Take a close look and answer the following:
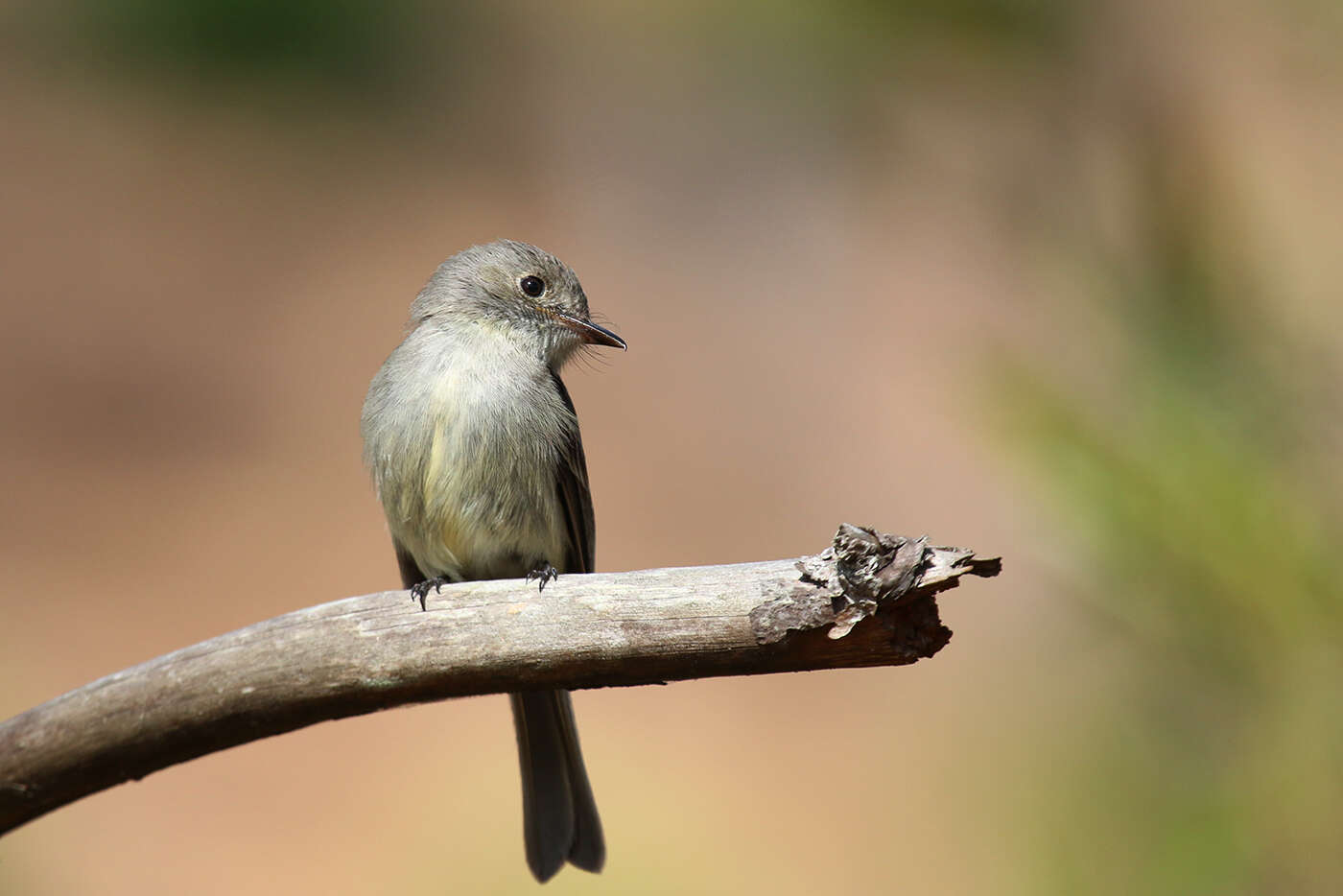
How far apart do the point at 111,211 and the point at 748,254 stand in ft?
18.1

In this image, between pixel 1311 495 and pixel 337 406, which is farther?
pixel 337 406

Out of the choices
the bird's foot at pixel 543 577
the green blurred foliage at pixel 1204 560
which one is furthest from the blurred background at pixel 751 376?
the bird's foot at pixel 543 577

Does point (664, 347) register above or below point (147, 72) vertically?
below

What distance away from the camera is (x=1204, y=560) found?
2.28 m

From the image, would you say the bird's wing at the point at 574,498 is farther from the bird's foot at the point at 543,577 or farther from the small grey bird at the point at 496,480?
the bird's foot at the point at 543,577

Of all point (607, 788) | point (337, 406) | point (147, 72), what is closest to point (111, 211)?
point (147, 72)

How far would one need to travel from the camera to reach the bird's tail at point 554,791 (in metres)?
3.41

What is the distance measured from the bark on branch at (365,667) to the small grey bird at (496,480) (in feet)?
1.99

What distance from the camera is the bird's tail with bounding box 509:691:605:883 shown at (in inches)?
134

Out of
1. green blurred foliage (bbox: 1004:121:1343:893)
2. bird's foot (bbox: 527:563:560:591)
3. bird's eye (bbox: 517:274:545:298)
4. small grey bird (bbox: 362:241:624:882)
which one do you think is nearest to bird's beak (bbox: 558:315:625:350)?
bird's eye (bbox: 517:274:545:298)

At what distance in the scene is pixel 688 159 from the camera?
11367 millimetres

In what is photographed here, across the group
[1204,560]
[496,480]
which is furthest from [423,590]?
[1204,560]

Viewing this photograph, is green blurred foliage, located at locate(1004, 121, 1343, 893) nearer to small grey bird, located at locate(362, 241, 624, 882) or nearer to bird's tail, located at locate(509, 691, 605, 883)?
bird's tail, located at locate(509, 691, 605, 883)

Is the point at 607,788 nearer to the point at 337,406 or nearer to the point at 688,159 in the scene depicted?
the point at 337,406
